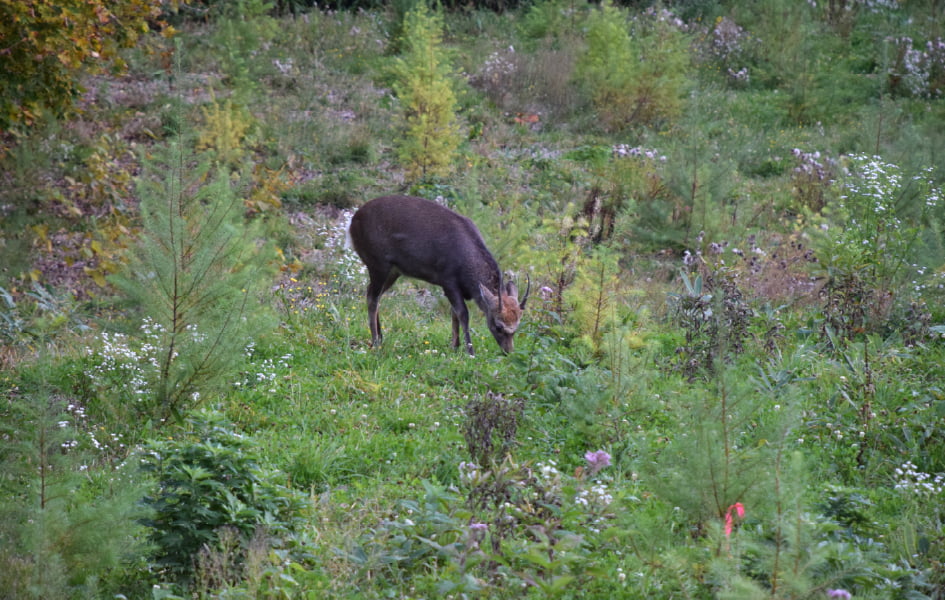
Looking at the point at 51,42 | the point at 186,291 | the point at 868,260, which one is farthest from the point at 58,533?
the point at 868,260

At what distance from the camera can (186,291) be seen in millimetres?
6258

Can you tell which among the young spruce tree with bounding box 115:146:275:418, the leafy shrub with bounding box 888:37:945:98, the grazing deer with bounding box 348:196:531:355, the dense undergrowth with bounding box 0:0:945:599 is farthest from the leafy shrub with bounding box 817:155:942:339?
the leafy shrub with bounding box 888:37:945:98

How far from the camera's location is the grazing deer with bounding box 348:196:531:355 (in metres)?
8.12

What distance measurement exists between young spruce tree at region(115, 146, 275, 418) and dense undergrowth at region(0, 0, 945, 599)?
0.08 feet

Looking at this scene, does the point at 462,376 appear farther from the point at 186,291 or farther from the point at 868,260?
the point at 868,260

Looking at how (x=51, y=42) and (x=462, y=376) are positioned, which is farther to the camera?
(x=51, y=42)

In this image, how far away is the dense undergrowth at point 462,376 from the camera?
4.33 m

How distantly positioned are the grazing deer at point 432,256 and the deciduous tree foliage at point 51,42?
2821mm

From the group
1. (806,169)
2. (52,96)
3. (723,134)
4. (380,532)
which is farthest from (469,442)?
(723,134)

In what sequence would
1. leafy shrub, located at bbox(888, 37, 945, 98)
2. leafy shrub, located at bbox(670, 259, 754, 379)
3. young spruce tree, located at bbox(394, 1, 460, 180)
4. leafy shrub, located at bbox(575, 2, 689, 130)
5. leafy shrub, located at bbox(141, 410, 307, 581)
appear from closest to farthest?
leafy shrub, located at bbox(141, 410, 307, 581) → leafy shrub, located at bbox(670, 259, 754, 379) → young spruce tree, located at bbox(394, 1, 460, 180) → leafy shrub, located at bbox(575, 2, 689, 130) → leafy shrub, located at bbox(888, 37, 945, 98)

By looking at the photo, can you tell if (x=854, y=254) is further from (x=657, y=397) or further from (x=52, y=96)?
(x=52, y=96)

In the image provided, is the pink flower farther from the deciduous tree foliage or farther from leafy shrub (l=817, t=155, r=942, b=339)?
the deciduous tree foliage

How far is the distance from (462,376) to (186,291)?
2.23m

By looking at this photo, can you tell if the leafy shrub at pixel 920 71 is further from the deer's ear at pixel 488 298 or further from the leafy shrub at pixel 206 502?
the leafy shrub at pixel 206 502
